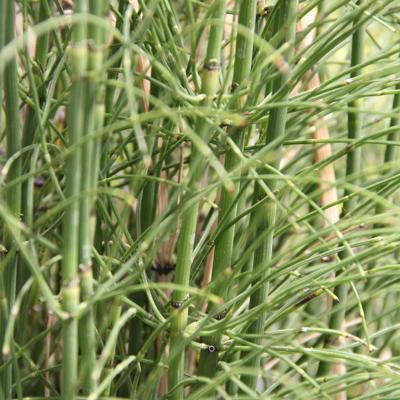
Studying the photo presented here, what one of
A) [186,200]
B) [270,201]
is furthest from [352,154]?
[186,200]

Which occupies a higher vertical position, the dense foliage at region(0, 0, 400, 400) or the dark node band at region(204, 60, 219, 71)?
the dark node band at region(204, 60, 219, 71)

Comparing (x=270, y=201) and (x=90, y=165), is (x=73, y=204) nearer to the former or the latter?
(x=90, y=165)

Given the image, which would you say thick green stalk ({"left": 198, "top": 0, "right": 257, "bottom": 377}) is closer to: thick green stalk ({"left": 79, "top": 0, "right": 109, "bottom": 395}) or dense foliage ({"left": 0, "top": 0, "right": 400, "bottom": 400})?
dense foliage ({"left": 0, "top": 0, "right": 400, "bottom": 400})

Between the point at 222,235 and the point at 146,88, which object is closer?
the point at 222,235

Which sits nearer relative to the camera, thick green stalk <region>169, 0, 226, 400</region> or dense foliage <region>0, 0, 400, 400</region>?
dense foliage <region>0, 0, 400, 400</region>

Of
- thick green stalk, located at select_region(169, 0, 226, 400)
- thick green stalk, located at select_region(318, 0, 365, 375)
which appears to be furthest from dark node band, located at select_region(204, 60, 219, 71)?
thick green stalk, located at select_region(318, 0, 365, 375)

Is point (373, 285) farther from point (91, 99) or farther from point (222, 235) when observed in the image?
point (91, 99)

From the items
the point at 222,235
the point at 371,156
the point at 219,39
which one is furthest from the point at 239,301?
the point at 371,156
